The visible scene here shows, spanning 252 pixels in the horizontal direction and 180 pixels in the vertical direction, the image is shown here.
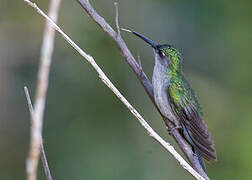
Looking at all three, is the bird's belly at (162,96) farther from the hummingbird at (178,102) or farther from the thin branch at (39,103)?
the thin branch at (39,103)

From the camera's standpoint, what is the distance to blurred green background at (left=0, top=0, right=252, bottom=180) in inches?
265

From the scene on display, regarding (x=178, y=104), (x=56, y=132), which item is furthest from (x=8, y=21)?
(x=178, y=104)

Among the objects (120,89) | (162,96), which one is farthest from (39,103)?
(120,89)

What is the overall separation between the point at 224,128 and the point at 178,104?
10.6ft

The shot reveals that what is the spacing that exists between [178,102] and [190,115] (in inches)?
7.1

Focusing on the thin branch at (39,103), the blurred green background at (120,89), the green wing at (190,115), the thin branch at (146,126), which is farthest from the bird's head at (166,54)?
the thin branch at (39,103)

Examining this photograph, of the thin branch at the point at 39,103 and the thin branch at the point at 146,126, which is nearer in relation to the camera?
the thin branch at the point at 39,103

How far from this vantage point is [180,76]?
439 cm

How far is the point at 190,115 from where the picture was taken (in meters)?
4.12

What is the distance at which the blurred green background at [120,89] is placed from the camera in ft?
22.1

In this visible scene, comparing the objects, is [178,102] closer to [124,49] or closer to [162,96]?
[162,96]

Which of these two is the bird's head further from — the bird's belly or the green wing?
the bird's belly

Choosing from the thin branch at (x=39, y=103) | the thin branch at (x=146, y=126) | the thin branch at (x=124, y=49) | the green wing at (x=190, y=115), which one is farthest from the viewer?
the green wing at (x=190, y=115)

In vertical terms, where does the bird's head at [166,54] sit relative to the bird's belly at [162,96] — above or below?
above
